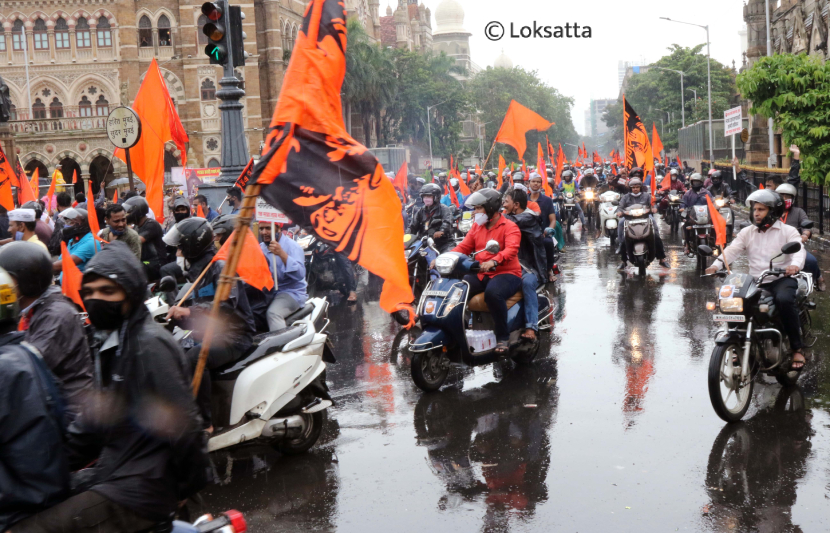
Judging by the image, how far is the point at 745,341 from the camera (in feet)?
21.0

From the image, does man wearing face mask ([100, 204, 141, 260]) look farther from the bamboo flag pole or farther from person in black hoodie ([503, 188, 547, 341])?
the bamboo flag pole

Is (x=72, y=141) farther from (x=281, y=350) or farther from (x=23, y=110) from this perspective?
(x=281, y=350)

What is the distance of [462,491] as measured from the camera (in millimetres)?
5230

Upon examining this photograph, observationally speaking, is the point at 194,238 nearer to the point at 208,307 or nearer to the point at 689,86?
the point at 208,307

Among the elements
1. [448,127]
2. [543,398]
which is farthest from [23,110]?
[543,398]

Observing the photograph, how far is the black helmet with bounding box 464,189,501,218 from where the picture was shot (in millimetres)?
7957

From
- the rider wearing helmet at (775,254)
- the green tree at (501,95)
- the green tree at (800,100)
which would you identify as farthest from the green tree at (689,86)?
the rider wearing helmet at (775,254)

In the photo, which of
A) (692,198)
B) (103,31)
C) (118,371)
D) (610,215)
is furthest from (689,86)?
(118,371)

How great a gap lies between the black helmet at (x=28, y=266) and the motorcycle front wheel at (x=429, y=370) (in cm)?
384

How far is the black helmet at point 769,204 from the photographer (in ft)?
23.1

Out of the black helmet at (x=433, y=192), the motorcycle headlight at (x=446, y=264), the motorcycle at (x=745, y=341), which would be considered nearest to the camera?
the motorcycle at (x=745, y=341)

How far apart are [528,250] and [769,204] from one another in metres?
3.12

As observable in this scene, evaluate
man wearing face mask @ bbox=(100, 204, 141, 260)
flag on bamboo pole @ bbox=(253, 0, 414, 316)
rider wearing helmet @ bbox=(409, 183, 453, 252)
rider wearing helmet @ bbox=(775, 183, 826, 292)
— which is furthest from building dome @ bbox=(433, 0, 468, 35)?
flag on bamboo pole @ bbox=(253, 0, 414, 316)

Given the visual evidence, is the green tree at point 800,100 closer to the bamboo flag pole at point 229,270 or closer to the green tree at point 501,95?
the bamboo flag pole at point 229,270
